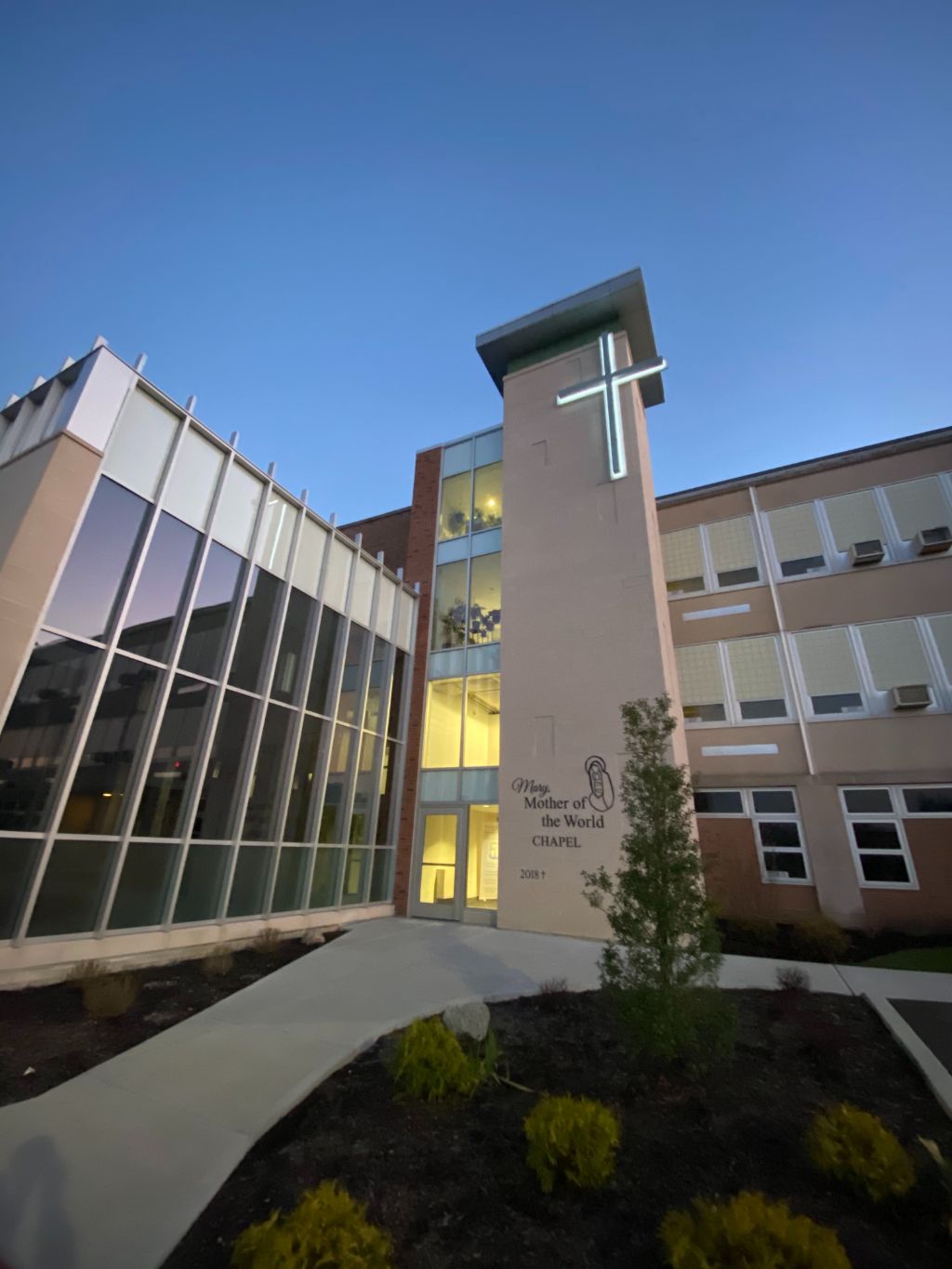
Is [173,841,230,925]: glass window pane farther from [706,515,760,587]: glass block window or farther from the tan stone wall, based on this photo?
[706,515,760,587]: glass block window

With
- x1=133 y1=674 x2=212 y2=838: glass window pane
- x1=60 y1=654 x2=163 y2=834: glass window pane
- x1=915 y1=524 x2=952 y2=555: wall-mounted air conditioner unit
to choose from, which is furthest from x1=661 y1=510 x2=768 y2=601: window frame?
x1=60 y1=654 x2=163 y2=834: glass window pane

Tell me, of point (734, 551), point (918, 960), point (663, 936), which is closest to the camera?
point (663, 936)

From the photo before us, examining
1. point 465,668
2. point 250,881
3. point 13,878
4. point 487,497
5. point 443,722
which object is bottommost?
point 250,881

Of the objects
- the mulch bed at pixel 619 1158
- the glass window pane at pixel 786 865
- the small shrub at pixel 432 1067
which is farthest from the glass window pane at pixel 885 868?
the small shrub at pixel 432 1067

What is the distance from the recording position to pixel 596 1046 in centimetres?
580

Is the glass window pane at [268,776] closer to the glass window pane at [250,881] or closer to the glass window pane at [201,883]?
the glass window pane at [250,881]

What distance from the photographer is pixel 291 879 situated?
1100 cm

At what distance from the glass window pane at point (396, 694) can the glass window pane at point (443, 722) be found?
2.59 ft

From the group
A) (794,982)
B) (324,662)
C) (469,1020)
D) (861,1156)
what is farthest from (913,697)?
(324,662)

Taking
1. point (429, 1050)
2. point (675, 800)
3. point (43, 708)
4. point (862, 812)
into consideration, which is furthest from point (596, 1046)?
point (862, 812)

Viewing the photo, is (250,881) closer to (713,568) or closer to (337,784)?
(337,784)

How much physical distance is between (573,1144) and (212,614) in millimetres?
9256

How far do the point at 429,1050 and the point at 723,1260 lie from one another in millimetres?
2784

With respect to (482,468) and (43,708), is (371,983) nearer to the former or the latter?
(43,708)
